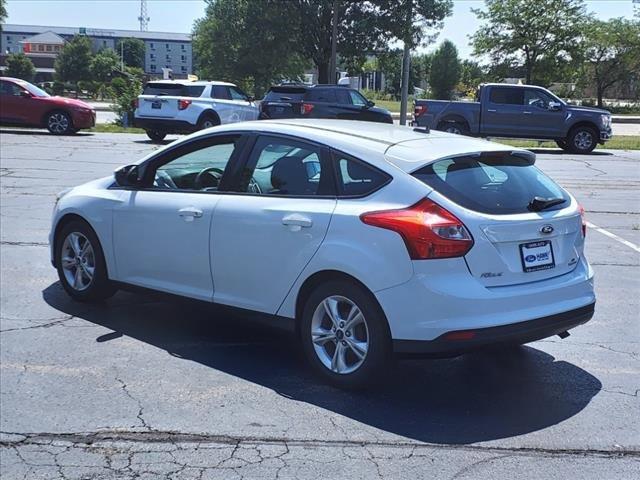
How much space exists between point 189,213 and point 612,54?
186 feet

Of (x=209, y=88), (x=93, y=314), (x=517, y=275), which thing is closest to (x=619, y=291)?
(x=517, y=275)

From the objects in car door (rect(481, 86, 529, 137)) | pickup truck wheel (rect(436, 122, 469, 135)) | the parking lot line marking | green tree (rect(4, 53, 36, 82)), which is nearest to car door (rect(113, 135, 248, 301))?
the parking lot line marking

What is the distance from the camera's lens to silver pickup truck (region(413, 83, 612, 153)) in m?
22.4

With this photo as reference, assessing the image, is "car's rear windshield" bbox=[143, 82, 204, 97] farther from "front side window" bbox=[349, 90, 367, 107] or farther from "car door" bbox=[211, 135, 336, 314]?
"car door" bbox=[211, 135, 336, 314]

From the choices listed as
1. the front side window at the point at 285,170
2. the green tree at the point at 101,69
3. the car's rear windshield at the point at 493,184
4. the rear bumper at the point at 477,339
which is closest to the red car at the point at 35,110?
the front side window at the point at 285,170

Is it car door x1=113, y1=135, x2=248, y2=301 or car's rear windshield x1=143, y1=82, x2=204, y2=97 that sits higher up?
car's rear windshield x1=143, y1=82, x2=204, y2=97

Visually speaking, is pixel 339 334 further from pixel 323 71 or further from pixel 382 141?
pixel 323 71

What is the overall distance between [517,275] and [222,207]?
2.09m

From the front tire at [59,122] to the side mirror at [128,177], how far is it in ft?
59.9

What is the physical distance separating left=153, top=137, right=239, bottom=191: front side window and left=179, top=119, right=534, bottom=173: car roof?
0.14m

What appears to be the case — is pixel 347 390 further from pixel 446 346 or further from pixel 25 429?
pixel 25 429

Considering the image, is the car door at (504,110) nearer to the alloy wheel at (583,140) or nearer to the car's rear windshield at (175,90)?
the alloy wheel at (583,140)

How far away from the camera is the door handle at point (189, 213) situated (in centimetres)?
545

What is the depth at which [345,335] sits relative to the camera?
185 inches
